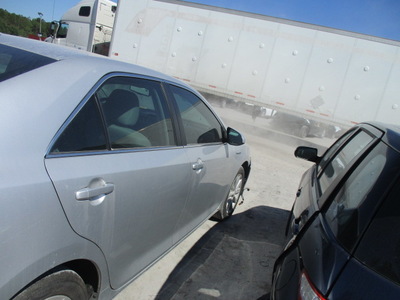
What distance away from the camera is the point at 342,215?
4.98ft

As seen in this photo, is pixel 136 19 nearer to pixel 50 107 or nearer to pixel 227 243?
pixel 227 243

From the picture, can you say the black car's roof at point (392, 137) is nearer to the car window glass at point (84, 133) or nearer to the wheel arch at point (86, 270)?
the car window glass at point (84, 133)

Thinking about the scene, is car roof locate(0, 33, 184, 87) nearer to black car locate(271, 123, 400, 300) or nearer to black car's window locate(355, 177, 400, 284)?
black car locate(271, 123, 400, 300)

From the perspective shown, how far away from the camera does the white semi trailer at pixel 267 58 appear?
955 cm

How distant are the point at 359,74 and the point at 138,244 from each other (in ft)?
31.6

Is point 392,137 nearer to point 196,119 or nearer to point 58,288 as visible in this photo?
point 196,119

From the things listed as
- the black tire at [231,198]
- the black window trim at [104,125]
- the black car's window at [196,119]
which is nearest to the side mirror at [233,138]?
the black car's window at [196,119]

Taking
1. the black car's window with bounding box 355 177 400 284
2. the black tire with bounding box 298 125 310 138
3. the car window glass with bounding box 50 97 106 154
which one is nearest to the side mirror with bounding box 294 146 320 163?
the black car's window with bounding box 355 177 400 284

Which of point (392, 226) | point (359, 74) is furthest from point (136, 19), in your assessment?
point (392, 226)

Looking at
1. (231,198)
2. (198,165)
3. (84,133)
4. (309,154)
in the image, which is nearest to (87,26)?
(231,198)

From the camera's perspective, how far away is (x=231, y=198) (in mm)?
3951

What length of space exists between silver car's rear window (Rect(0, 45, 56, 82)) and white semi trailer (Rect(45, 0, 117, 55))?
11.6 metres

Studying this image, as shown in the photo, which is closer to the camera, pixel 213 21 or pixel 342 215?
pixel 342 215

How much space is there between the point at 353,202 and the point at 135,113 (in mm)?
1403
